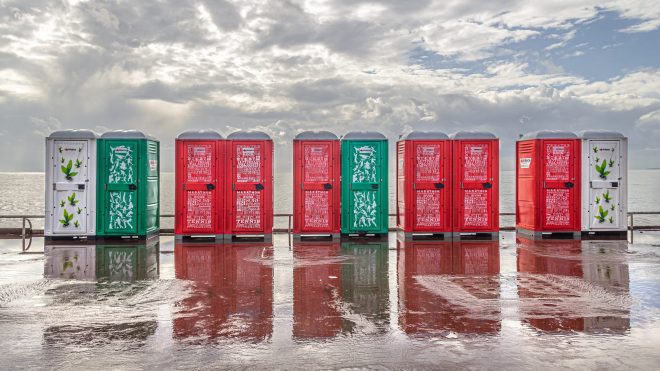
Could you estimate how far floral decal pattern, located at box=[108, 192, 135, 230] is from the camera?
45.2 ft

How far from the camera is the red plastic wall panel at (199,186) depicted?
45.2 ft

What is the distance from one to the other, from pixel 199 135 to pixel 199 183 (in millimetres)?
1180

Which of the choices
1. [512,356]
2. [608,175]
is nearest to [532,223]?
[608,175]

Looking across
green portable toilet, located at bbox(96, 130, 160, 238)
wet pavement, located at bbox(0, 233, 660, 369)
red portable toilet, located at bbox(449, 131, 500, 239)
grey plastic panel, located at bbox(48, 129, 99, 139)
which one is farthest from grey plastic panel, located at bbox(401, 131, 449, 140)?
grey plastic panel, located at bbox(48, 129, 99, 139)

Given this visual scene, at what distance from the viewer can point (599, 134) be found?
14.5 metres

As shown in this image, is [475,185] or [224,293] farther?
[475,185]

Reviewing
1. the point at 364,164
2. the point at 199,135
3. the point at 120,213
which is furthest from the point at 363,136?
the point at 120,213

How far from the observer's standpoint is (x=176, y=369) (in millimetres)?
4898

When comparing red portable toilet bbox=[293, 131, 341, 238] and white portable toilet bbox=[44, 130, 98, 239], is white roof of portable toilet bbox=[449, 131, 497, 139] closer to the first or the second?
red portable toilet bbox=[293, 131, 341, 238]

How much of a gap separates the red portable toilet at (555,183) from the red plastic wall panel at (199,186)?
26.1 ft

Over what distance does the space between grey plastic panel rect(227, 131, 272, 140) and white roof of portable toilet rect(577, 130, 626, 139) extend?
8068 millimetres

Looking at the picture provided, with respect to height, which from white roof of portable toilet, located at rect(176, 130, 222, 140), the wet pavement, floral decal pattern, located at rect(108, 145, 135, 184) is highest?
white roof of portable toilet, located at rect(176, 130, 222, 140)

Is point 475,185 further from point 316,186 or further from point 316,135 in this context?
point 316,135

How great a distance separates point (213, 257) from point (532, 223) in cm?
823
